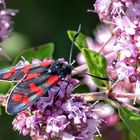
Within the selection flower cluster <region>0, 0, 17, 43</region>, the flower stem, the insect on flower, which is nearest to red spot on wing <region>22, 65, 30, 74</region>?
the insect on flower

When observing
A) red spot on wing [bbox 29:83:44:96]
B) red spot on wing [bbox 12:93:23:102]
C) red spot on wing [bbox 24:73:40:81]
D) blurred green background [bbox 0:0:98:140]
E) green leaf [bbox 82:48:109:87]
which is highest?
red spot on wing [bbox 24:73:40:81]

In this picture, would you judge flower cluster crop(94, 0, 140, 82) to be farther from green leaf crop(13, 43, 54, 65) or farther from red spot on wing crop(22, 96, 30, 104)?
green leaf crop(13, 43, 54, 65)

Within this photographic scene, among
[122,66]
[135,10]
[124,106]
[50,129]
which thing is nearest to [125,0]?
[135,10]

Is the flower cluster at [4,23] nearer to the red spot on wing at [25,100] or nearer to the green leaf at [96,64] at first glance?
the green leaf at [96,64]

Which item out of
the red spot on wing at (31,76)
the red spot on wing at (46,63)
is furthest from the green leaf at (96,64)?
the red spot on wing at (31,76)

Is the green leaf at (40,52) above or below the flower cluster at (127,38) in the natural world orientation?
below

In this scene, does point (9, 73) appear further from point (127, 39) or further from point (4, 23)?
point (4, 23)

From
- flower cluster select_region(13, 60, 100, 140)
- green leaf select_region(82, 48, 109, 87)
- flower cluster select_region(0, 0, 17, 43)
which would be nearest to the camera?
flower cluster select_region(13, 60, 100, 140)
